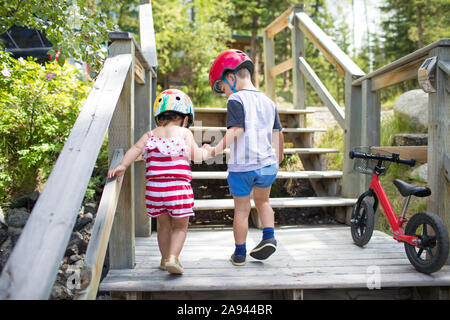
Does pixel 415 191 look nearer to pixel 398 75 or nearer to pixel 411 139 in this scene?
pixel 398 75

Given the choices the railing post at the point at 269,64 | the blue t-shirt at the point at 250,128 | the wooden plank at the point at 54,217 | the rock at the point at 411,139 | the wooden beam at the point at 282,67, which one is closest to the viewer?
the wooden plank at the point at 54,217

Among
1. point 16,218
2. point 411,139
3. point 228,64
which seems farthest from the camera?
point 411,139

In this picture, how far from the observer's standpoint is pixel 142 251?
2.55 metres

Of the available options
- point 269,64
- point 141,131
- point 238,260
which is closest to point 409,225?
point 238,260

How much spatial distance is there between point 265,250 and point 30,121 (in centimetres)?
280

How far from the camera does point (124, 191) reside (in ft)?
A: 7.01

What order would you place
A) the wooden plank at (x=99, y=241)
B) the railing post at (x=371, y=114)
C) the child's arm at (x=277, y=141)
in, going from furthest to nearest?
1. the railing post at (x=371, y=114)
2. the child's arm at (x=277, y=141)
3. the wooden plank at (x=99, y=241)

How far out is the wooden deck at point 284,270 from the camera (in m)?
1.96

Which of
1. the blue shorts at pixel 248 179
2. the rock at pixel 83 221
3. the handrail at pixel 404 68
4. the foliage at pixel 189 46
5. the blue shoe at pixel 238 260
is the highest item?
the foliage at pixel 189 46

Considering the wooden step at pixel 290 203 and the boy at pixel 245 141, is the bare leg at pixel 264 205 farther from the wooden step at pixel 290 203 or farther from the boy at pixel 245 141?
the wooden step at pixel 290 203

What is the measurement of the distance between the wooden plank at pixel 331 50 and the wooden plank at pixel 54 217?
2656mm

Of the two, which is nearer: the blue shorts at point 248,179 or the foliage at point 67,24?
the blue shorts at point 248,179

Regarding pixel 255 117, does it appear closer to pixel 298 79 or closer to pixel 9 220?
pixel 9 220

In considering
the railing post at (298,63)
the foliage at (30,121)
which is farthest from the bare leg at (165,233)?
the railing post at (298,63)
